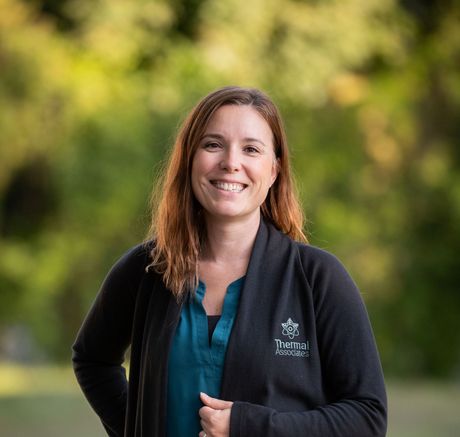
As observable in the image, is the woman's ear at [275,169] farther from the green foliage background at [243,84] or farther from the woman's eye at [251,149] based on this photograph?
the green foliage background at [243,84]

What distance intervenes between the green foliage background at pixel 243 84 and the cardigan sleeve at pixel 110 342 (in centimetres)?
1582

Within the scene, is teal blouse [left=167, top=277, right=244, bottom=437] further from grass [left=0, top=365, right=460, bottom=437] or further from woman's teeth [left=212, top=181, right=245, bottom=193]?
grass [left=0, top=365, right=460, bottom=437]

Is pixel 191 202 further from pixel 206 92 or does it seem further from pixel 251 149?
pixel 206 92

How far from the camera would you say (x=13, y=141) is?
19312mm

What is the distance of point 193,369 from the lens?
8.61 ft

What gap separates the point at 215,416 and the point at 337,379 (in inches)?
11.9

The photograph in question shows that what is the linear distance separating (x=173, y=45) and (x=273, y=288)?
1831 cm

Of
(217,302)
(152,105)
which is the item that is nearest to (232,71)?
(152,105)

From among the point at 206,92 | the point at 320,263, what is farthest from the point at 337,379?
the point at 206,92

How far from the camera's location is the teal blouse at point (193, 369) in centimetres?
261

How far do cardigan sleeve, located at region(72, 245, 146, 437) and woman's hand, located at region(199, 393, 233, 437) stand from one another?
45cm

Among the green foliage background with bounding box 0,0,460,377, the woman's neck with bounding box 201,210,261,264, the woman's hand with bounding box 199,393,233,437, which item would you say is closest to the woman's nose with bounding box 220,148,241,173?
the woman's neck with bounding box 201,210,261,264

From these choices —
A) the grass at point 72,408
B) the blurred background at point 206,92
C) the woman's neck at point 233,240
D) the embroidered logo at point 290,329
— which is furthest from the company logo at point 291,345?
the blurred background at point 206,92

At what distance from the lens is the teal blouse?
2.61 metres
